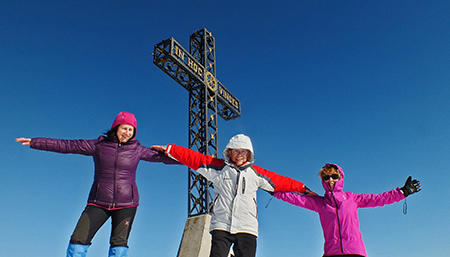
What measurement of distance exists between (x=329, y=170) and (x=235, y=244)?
4.99 feet

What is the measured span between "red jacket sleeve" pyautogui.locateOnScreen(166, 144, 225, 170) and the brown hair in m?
1.25

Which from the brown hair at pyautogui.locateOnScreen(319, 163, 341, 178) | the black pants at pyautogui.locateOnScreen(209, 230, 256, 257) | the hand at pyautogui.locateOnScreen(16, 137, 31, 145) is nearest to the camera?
the black pants at pyautogui.locateOnScreen(209, 230, 256, 257)

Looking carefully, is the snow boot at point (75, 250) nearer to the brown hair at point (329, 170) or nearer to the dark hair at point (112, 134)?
the dark hair at point (112, 134)

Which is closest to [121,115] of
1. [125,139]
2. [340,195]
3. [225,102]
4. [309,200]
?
[125,139]

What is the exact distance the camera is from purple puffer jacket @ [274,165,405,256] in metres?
3.67

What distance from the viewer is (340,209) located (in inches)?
153

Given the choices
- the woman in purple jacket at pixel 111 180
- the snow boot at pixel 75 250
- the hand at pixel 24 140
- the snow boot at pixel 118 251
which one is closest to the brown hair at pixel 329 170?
the woman in purple jacket at pixel 111 180

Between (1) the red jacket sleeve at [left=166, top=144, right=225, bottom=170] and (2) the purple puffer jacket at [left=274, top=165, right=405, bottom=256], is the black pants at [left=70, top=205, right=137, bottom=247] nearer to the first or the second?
(1) the red jacket sleeve at [left=166, top=144, right=225, bottom=170]

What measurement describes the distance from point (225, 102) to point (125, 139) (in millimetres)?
8034

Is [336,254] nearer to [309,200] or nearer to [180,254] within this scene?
[309,200]

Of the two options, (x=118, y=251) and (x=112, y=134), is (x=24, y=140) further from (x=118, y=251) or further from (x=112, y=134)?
(x=118, y=251)

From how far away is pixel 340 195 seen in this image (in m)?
4.00

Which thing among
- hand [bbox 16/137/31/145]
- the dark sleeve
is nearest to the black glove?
the dark sleeve

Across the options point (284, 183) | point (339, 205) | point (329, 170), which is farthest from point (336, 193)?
point (284, 183)
